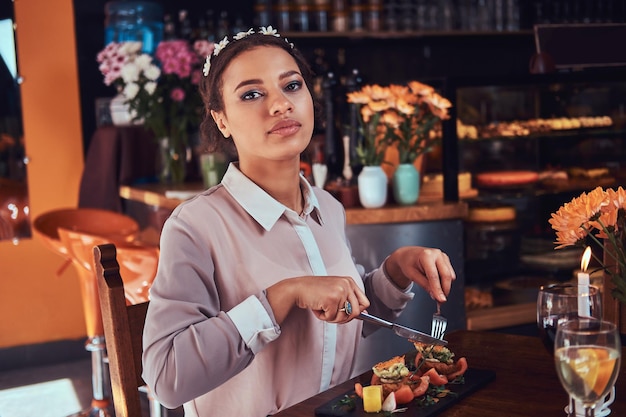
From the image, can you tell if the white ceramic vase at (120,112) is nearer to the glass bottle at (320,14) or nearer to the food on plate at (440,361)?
the glass bottle at (320,14)

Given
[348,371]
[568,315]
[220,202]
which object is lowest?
[348,371]

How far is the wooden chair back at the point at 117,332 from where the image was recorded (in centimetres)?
166

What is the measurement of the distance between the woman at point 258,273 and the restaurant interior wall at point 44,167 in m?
3.50

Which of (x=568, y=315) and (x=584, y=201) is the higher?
(x=584, y=201)

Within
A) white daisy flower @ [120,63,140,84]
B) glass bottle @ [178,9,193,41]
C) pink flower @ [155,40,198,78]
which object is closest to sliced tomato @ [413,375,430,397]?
pink flower @ [155,40,198,78]

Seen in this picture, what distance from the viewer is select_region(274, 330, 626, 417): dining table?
1488 mm

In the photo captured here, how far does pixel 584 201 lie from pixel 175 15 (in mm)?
4434

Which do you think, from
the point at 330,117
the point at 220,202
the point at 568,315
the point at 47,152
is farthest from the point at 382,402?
the point at 47,152

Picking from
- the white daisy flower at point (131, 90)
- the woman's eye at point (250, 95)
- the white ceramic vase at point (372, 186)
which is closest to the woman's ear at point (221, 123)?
the woman's eye at point (250, 95)

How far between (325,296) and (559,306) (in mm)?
397

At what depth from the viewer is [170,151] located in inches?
187

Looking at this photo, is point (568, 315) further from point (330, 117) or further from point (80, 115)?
point (80, 115)

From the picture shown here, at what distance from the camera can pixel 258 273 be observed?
1.83m

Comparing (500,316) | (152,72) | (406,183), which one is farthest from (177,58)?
(500,316)
